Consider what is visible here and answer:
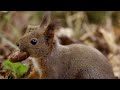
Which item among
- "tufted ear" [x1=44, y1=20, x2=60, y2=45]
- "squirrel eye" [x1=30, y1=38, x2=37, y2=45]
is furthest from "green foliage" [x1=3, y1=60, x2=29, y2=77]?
"tufted ear" [x1=44, y1=20, x2=60, y2=45]

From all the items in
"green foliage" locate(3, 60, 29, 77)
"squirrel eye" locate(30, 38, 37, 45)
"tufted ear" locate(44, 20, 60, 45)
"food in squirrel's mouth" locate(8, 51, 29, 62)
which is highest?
"tufted ear" locate(44, 20, 60, 45)

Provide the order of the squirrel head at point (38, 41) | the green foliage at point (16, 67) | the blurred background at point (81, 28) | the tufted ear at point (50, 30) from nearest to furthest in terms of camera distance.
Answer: the green foliage at point (16, 67)
the tufted ear at point (50, 30)
the squirrel head at point (38, 41)
the blurred background at point (81, 28)

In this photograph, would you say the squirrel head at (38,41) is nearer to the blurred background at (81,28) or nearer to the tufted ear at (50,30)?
the tufted ear at (50,30)

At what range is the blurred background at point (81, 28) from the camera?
9.90 m

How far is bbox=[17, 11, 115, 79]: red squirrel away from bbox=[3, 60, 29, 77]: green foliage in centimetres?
29

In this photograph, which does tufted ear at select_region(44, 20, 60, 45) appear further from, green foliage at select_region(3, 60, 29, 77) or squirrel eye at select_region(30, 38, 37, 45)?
green foliage at select_region(3, 60, 29, 77)

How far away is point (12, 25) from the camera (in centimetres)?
1093

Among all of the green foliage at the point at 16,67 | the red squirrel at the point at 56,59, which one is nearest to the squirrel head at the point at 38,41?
the red squirrel at the point at 56,59

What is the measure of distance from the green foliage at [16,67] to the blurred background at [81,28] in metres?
2.69

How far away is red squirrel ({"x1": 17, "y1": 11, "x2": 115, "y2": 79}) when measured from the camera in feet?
21.9
